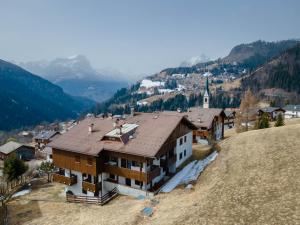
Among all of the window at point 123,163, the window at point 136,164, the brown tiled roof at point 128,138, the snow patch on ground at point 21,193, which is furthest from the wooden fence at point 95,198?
the snow patch on ground at point 21,193

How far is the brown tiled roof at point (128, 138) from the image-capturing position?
39.3m

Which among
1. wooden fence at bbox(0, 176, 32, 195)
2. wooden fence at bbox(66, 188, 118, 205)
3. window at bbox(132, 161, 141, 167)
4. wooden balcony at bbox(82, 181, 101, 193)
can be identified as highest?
window at bbox(132, 161, 141, 167)

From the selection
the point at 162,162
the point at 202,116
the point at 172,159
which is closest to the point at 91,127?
the point at 162,162

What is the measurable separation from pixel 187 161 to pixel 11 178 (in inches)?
1330

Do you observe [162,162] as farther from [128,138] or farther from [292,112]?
[292,112]

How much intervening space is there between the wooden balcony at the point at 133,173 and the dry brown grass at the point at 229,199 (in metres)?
3.08

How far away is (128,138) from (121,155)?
314 centimetres

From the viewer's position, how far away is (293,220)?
72.9 feet

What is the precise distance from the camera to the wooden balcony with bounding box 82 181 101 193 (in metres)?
41.0

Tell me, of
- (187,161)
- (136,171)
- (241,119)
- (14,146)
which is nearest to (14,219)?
(136,171)

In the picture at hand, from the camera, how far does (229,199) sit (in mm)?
27359

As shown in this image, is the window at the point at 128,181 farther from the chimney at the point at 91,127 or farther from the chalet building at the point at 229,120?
the chalet building at the point at 229,120

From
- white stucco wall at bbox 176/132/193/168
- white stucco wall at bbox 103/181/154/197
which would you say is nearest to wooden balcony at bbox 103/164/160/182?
white stucco wall at bbox 103/181/154/197

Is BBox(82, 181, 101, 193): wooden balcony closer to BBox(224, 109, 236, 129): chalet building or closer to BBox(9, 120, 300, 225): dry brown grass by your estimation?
BBox(9, 120, 300, 225): dry brown grass
